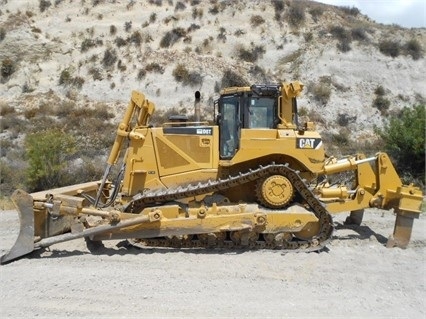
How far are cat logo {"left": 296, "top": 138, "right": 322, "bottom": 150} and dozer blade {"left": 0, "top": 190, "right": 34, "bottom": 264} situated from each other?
13.7 ft

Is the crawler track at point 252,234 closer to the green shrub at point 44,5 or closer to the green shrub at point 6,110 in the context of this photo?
the green shrub at point 6,110

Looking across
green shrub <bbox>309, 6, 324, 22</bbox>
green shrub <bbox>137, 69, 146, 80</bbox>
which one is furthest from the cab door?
green shrub <bbox>309, 6, 324, 22</bbox>

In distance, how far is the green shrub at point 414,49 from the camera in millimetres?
31938

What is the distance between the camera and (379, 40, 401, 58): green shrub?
105ft

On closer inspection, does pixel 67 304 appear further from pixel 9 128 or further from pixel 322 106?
pixel 322 106

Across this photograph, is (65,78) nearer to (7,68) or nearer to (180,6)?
(7,68)

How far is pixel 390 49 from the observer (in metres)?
32.1

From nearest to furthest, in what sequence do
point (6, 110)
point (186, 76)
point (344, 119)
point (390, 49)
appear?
point (6, 110)
point (344, 119)
point (186, 76)
point (390, 49)

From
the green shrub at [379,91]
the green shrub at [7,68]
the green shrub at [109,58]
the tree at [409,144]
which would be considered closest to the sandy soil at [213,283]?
the tree at [409,144]

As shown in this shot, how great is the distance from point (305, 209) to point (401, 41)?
28.6 metres

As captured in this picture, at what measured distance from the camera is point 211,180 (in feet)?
27.9

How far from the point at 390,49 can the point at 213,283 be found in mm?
28938

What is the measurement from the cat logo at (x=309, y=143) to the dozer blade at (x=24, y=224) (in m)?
4.19

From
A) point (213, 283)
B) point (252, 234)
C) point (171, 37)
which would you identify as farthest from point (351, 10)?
point (213, 283)
